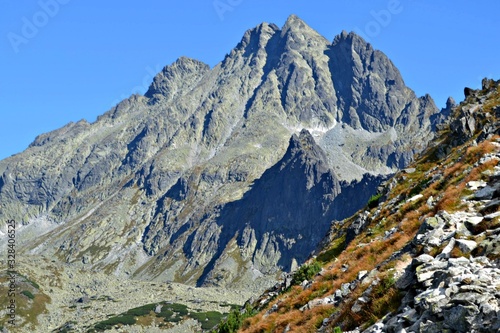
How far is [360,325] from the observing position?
1576 centimetres

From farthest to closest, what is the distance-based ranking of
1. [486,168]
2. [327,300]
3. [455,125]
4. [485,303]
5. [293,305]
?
[455,125] → [293,305] → [486,168] → [327,300] → [485,303]

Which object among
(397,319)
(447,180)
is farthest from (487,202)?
(447,180)

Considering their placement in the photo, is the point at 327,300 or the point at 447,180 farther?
the point at 447,180

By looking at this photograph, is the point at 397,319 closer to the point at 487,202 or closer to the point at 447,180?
the point at 487,202

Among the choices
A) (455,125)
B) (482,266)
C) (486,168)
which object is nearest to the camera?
(482,266)

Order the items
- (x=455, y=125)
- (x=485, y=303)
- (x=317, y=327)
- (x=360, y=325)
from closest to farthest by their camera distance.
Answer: (x=485, y=303) → (x=360, y=325) → (x=317, y=327) → (x=455, y=125)

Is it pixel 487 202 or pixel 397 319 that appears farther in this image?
pixel 487 202

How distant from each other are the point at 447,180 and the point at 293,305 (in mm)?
11865


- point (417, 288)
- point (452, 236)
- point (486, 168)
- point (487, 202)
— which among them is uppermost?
point (486, 168)

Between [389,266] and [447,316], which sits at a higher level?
[389,266]

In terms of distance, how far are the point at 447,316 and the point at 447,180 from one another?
18344 millimetres

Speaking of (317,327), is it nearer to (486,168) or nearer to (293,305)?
(293,305)

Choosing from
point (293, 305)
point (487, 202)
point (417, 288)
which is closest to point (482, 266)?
point (417, 288)

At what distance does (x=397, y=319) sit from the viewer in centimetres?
1342
